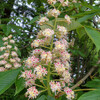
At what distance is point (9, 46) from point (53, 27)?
3.52 feet

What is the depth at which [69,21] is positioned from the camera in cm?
85

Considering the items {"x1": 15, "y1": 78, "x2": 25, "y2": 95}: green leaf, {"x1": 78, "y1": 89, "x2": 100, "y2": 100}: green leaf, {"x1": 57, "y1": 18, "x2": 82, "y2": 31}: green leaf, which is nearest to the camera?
{"x1": 78, "y1": 89, "x2": 100, "y2": 100}: green leaf

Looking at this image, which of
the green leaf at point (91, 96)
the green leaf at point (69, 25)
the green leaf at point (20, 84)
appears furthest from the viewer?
the green leaf at point (69, 25)

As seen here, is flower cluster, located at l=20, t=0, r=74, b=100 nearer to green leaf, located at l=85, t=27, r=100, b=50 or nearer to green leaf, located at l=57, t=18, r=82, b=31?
green leaf, located at l=57, t=18, r=82, b=31

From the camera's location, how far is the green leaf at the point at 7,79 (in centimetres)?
68

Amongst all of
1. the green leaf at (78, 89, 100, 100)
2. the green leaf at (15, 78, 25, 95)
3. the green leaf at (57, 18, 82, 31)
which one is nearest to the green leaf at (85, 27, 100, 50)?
the green leaf at (57, 18, 82, 31)

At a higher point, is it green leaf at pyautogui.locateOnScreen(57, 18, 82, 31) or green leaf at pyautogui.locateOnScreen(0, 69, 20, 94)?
green leaf at pyautogui.locateOnScreen(57, 18, 82, 31)

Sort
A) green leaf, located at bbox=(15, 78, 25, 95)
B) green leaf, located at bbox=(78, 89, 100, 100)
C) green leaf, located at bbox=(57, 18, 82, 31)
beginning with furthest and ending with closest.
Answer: green leaf, located at bbox=(57, 18, 82, 31) → green leaf, located at bbox=(15, 78, 25, 95) → green leaf, located at bbox=(78, 89, 100, 100)

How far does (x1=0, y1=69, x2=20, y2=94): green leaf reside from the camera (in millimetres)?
685

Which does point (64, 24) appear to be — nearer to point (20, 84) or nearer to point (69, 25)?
point (69, 25)

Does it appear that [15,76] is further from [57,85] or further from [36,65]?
[57,85]

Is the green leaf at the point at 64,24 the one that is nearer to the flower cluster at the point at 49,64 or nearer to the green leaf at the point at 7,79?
the flower cluster at the point at 49,64

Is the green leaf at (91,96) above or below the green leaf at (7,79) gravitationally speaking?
below

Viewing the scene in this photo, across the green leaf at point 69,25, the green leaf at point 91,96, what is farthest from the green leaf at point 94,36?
the green leaf at point 91,96
